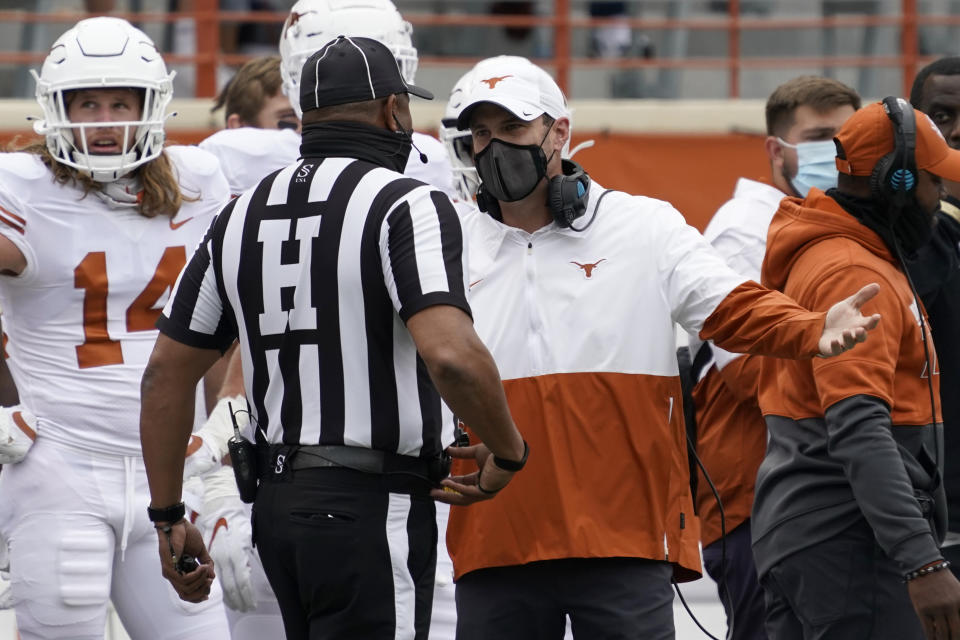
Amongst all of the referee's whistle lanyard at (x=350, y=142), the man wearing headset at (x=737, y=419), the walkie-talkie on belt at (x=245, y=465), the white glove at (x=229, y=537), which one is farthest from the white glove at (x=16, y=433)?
the man wearing headset at (x=737, y=419)

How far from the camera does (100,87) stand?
4.05m

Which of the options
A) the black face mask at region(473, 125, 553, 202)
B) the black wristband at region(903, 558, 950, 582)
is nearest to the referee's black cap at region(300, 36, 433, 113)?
the black face mask at region(473, 125, 553, 202)

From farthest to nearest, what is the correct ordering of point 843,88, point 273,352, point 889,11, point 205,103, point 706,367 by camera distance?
point 889,11 → point 205,103 → point 843,88 → point 706,367 → point 273,352

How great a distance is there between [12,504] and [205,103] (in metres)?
4.78

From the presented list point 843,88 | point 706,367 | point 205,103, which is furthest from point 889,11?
point 706,367

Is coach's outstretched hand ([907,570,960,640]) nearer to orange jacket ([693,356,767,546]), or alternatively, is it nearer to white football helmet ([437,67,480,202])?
orange jacket ([693,356,767,546])

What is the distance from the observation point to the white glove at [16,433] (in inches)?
152

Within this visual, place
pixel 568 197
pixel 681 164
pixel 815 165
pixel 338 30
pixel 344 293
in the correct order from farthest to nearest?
1. pixel 681 164
2. pixel 338 30
3. pixel 815 165
4. pixel 568 197
5. pixel 344 293

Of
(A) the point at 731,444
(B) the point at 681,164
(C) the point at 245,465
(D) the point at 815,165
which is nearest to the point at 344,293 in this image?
(C) the point at 245,465

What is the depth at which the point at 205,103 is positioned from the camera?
8406 millimetres

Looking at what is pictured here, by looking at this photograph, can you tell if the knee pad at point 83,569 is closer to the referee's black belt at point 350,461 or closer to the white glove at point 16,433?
the white glove at point 16,433

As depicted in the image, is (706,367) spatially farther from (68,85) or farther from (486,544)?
(68,85)

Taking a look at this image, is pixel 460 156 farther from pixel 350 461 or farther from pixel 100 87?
pixel 350 461

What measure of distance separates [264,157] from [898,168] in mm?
2174
